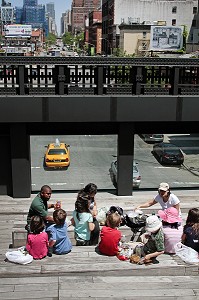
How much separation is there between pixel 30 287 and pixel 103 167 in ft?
23.0

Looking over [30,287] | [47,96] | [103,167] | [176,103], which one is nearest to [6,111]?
[47,96]

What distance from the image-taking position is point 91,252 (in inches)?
299

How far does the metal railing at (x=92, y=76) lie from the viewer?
37.8ft

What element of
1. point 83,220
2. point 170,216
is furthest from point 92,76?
point 170,216

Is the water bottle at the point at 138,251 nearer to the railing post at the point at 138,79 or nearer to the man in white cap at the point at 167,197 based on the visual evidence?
the man in white cap at the point at 167,197

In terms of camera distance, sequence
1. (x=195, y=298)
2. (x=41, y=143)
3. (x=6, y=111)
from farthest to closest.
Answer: (x=41, y=143) < (x=6, y=111) < (x=195, y=298)

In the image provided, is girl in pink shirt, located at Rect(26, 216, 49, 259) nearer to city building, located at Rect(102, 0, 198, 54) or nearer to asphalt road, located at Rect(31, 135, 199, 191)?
asphalt road, located at Rect(31, 135, 199, 191)

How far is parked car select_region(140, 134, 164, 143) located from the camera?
1282 cm

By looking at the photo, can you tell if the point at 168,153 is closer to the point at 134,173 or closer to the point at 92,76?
the point at 134,173

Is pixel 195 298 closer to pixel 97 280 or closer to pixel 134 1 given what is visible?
pixel 97 280

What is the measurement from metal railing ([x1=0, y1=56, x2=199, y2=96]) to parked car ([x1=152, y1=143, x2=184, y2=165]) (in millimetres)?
2414

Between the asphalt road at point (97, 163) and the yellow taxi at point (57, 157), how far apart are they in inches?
7.4

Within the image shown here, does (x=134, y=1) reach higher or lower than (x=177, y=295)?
higher

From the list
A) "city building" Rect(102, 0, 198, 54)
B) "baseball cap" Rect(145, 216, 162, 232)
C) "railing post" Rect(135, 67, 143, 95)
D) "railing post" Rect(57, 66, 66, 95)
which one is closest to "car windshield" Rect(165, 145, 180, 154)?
"railing post" Rect(135, 67, 143, 95)
